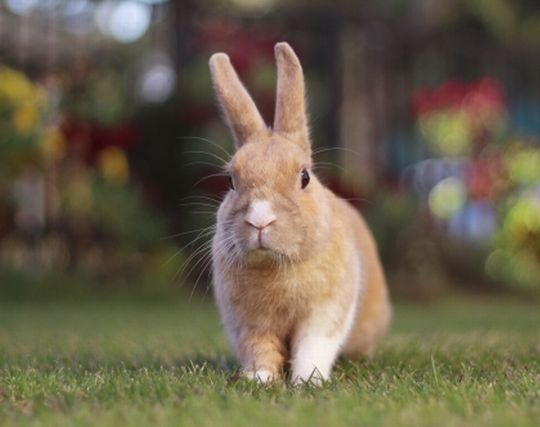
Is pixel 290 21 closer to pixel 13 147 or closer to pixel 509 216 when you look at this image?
pixel 509 216

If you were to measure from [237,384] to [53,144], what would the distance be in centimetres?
637

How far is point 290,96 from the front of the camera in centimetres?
415

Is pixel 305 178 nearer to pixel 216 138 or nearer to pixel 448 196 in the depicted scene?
pixel 216 138

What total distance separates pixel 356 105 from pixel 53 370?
329 inches

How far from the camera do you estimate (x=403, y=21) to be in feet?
41.7

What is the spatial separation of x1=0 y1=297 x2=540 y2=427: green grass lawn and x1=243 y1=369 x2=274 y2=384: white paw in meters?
0.08

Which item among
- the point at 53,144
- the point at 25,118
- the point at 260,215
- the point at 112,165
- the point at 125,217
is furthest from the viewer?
the point at 112,165

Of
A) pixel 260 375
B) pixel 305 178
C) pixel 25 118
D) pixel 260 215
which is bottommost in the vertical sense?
pixel 260 375

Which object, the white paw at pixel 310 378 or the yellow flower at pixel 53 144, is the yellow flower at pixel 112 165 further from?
the white paw at pixel 310 378

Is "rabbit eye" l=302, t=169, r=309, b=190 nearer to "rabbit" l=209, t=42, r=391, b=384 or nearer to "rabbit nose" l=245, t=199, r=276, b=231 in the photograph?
"rabbit" l=209, t=42, r=391, b=384

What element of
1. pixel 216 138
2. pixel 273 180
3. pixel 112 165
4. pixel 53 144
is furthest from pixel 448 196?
pixel 273 180

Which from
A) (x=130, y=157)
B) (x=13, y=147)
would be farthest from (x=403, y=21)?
(x=13, y=147)

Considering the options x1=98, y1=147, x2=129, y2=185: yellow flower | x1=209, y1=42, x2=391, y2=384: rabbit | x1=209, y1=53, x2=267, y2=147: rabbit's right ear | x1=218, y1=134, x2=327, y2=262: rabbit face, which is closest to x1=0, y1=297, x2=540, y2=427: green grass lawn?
x1=209, y1=42, x2=391, y2=384: rabbit

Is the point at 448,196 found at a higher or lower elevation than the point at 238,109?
lower
